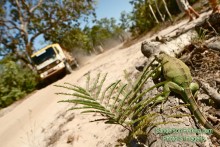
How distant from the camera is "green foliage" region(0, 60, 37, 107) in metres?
15.7

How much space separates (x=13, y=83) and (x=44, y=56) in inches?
102

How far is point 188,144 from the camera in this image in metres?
2.11

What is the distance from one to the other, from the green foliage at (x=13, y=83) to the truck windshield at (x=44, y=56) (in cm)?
161

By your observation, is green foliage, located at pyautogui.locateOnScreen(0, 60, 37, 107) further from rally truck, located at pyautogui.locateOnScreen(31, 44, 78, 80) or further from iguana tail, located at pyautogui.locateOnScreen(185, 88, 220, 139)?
iguana tail, located at pyautogui.locateOnScreen(185, 88, 220, 139)

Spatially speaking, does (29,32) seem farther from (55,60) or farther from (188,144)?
(188,144)

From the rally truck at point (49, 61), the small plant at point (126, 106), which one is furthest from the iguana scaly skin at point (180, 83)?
the rally truck at point (49, 61)

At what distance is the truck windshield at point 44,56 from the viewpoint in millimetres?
15523

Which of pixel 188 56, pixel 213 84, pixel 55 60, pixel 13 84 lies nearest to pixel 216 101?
pixel 213 84

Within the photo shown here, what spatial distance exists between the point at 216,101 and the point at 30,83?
15132mm

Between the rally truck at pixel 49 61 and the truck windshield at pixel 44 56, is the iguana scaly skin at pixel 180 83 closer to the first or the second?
the rally truck at pixel 49 61

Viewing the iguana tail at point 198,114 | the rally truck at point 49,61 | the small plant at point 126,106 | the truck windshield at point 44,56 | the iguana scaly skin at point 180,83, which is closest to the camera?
the iguana tail at point 198,114

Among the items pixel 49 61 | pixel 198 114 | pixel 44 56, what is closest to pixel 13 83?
pixel 44 56

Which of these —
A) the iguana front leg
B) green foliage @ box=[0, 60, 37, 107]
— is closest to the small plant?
the iguana front leg

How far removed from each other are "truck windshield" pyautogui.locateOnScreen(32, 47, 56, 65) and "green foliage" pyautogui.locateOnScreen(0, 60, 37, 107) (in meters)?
1.61
